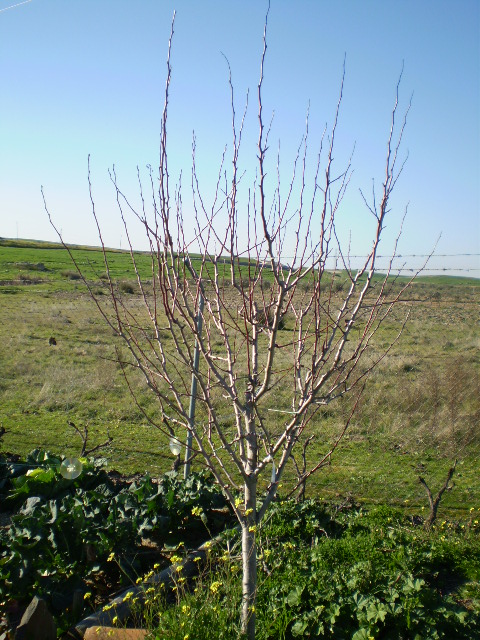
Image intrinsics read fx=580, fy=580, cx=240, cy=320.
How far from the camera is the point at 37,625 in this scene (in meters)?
3.13

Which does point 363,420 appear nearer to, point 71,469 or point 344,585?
point 71,469

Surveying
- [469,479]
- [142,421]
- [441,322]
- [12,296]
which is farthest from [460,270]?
[12,296]

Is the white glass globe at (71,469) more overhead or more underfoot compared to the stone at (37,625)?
more overhead

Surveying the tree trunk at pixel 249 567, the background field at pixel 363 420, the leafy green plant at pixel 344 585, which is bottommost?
the background field at pixel 363 420

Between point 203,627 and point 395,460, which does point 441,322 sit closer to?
point 395,460

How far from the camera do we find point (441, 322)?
18.2 metres

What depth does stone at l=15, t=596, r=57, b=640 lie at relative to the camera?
10.1 feet

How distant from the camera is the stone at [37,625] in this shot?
3.09 meters

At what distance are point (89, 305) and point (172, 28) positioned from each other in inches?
907

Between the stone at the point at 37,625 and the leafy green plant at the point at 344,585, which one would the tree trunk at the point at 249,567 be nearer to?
the leafy green plant at the point at 344,585

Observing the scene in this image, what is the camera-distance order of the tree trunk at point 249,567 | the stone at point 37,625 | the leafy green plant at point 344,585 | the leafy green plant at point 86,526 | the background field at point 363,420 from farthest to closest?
the background field at point 363,420
the leafy green plant at point 86,526
the stone at point 37,625
the leafy green plant at point 344,585
the tree trunk at point 249,567

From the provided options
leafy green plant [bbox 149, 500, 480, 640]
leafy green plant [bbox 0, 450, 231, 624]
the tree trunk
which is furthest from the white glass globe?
the tree trunk

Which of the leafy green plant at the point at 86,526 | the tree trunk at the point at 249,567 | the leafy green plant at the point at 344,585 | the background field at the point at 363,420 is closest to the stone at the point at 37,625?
the leafy green plant at the point at 86,526

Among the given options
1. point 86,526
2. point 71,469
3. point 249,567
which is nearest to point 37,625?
point 86,526
